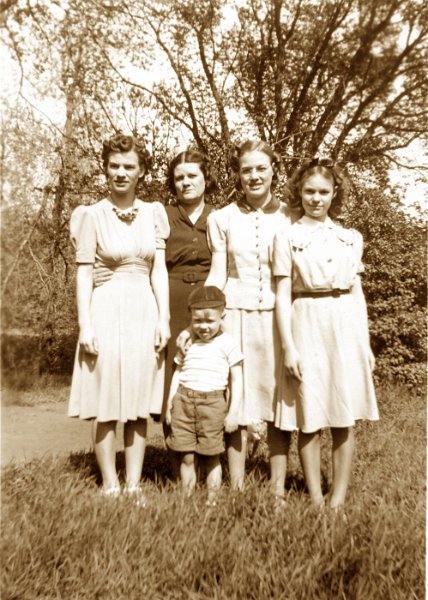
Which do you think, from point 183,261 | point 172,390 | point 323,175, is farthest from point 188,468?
point 323,175

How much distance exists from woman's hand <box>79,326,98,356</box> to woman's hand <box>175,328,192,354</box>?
0.50m

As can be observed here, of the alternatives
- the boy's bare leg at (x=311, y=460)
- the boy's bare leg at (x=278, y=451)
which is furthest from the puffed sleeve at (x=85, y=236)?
the boy's bare leg at (x=311, y=460)

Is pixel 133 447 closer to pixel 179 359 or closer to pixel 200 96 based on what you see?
pixel 179 359

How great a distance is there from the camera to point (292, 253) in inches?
134

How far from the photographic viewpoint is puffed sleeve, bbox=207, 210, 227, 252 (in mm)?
3641

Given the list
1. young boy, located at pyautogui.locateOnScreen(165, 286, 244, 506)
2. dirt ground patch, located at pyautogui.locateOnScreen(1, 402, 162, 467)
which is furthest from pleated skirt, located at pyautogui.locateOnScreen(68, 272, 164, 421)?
dirt ground patch, located at pyautogui.locateOnScreen(1, 402, 162, 467)

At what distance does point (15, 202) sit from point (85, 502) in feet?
13.0

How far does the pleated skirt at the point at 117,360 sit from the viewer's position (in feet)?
11.4

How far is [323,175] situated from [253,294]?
2.67 feet

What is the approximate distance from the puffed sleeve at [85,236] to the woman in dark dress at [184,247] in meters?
0.55

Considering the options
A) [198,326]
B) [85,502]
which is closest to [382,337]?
[198,326]

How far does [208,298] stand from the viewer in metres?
3.40

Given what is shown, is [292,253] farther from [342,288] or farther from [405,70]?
[405,70]

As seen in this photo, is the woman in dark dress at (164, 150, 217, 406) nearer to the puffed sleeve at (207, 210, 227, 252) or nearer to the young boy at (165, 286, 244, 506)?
the puffed sleeve at (207, 210, 227, 252)
